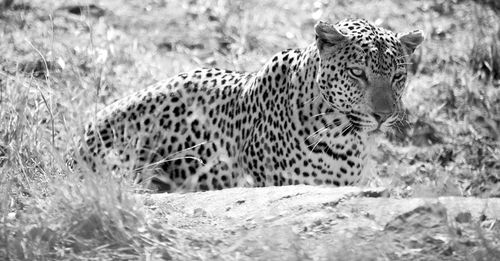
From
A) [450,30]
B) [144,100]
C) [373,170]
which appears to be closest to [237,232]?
[144,100]

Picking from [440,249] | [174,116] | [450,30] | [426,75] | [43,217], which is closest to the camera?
[440,249]

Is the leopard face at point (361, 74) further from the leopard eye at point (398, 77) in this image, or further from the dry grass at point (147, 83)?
the dry grass at point (147, 83)

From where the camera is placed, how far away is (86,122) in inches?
333

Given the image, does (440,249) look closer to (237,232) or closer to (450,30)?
(237,232)

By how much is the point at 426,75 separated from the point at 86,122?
460 centimetres

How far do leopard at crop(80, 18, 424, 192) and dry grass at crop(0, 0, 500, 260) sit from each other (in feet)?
1.52

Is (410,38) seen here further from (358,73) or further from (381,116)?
(381,116)

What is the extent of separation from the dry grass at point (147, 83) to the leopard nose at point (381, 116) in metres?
0.52

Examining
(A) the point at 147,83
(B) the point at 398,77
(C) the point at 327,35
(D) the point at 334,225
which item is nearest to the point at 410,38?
(B) the point at 398,77

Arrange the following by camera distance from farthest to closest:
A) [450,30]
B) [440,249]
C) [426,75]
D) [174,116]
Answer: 1. [450,30]
2. [426,75]
3. [174,116]
4. [440,249]

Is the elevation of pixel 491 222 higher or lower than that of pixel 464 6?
lower

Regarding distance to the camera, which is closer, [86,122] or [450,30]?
[86,122]

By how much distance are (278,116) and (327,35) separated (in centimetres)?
74

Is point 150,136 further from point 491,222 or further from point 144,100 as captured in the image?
point 491,222
